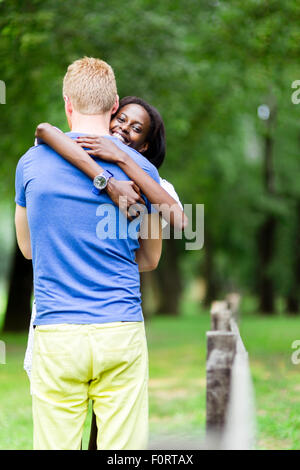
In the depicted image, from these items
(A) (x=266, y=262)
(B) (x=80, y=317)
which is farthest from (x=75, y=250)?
(A) (x=266, y=262)

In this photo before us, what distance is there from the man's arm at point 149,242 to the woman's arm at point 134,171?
8cm

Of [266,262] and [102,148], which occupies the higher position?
[266,262]

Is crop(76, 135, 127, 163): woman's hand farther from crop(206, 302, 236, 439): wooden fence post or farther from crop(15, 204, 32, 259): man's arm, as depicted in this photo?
crop(206, 302, 236, 439): wooden fence post

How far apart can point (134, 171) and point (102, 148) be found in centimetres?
15

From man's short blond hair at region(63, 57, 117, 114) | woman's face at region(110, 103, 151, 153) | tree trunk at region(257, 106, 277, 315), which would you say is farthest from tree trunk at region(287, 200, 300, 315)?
man's short blond hair at region(63, 57, 117, 114)

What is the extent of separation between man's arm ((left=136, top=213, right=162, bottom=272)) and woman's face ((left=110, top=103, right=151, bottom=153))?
70cm

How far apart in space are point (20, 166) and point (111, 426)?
1069 millimetres

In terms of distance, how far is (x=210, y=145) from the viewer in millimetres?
19688

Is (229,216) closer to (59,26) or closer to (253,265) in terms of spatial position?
(253,265)

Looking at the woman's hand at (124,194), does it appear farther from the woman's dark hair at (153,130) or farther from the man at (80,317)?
the woman's dark hair at (153,130)

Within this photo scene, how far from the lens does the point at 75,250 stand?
8.32 feet

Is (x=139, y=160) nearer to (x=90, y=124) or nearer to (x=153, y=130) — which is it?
(x=90, y=124)
